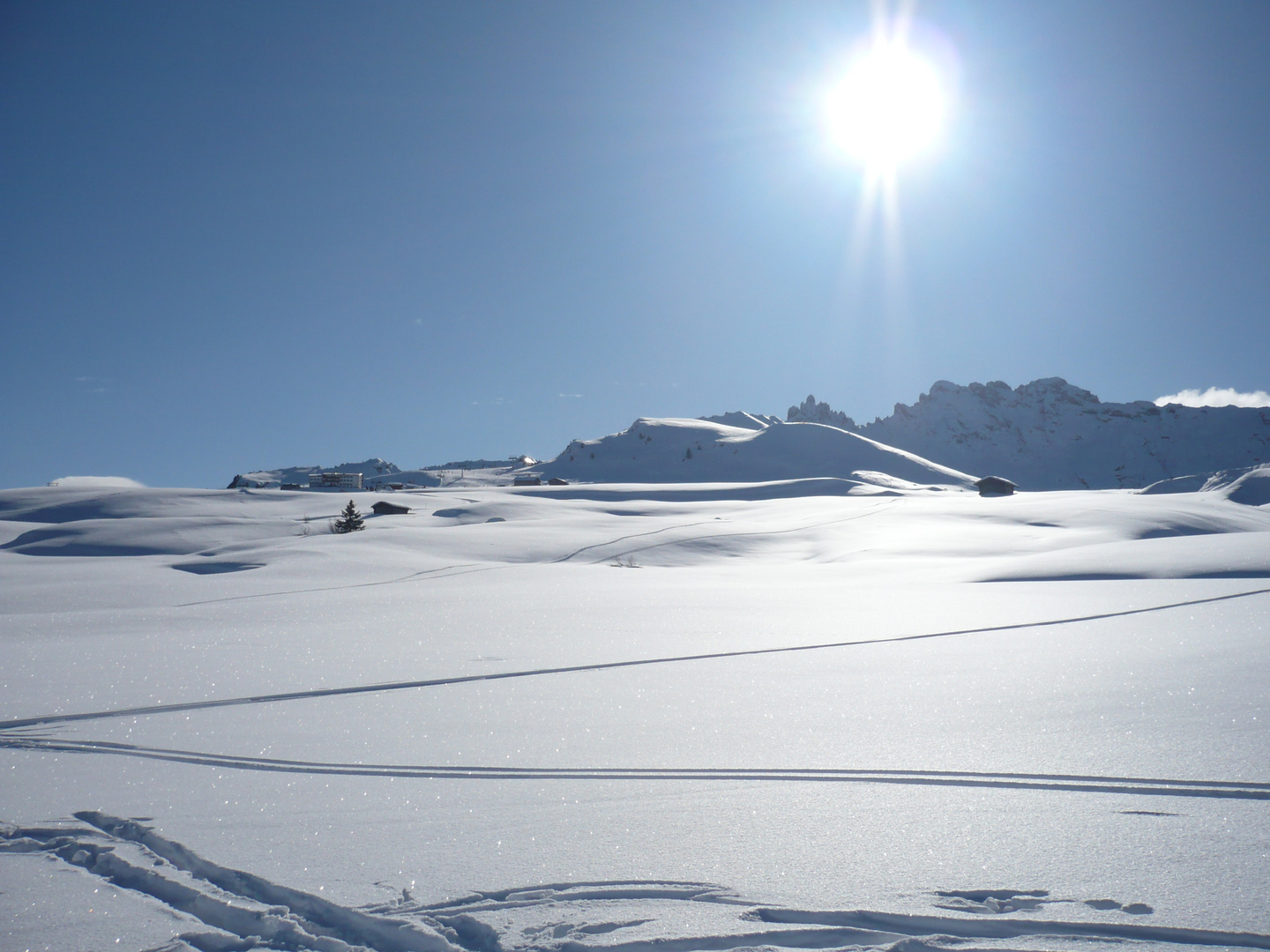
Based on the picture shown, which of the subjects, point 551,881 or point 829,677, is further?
point 829,677

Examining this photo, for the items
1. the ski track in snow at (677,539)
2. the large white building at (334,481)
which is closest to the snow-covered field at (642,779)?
the ski track in snow at (677,539)

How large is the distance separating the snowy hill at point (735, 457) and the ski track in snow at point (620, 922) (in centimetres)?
9149

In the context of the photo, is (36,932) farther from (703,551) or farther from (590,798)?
(703,551)

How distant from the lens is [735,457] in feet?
350

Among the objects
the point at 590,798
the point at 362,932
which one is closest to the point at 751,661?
the point at 590,798

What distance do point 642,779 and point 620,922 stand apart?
0.99m

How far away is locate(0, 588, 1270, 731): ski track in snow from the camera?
3836 millimetres

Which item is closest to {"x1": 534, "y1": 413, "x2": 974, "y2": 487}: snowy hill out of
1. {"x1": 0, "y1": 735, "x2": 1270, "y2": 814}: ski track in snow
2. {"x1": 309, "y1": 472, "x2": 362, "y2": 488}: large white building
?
{"x1": 309, "y1": 472, "x2": 362, "y2": 488}: large white building

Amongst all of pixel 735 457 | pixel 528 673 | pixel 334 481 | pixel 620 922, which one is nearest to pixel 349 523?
pixel 528 673

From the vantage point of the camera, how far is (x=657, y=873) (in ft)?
6.70

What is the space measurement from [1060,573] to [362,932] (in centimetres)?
1217

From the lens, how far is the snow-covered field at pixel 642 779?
186 cm

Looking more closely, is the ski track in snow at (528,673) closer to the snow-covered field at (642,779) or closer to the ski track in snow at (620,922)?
the snow-covered field at (642,779)

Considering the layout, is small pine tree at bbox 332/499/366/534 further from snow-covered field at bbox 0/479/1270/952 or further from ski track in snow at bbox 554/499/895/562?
snow-covered field at bbox 0/479/1270/952
